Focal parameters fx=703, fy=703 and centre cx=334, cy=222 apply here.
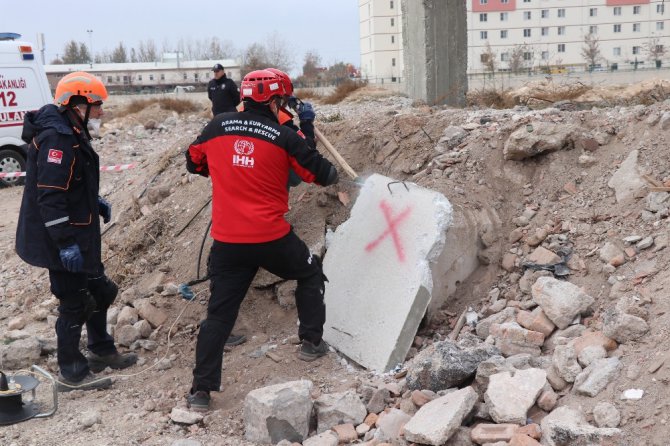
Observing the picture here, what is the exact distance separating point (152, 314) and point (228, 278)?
1527 mm

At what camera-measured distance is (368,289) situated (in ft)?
16.6

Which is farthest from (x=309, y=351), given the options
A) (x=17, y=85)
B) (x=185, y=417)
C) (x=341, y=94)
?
(x=341, y=94)

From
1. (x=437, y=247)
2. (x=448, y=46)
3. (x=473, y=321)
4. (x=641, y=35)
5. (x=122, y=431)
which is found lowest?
(x=122, y=431)

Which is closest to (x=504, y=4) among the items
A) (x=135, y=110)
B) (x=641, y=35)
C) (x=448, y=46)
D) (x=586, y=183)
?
(x=641, y=35)

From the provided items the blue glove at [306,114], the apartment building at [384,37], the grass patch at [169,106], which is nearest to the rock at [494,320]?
the blue glove at [306,114]

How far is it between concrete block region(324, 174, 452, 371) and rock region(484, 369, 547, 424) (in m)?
1.06

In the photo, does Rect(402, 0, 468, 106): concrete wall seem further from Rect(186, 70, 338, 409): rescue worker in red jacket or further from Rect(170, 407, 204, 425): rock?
Rect(170, 407, 204, 425): rock

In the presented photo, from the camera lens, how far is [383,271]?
16.6ft

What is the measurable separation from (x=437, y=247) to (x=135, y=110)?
22701 millimetres

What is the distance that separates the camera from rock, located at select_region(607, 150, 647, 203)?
5.02m

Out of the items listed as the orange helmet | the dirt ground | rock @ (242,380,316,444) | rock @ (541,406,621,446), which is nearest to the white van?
the dirt ground

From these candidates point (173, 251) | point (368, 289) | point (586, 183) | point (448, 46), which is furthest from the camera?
point (448, 46)

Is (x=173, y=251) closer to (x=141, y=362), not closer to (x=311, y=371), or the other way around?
(x=141, y=362)

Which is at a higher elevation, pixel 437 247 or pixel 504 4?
pixel 504 4
